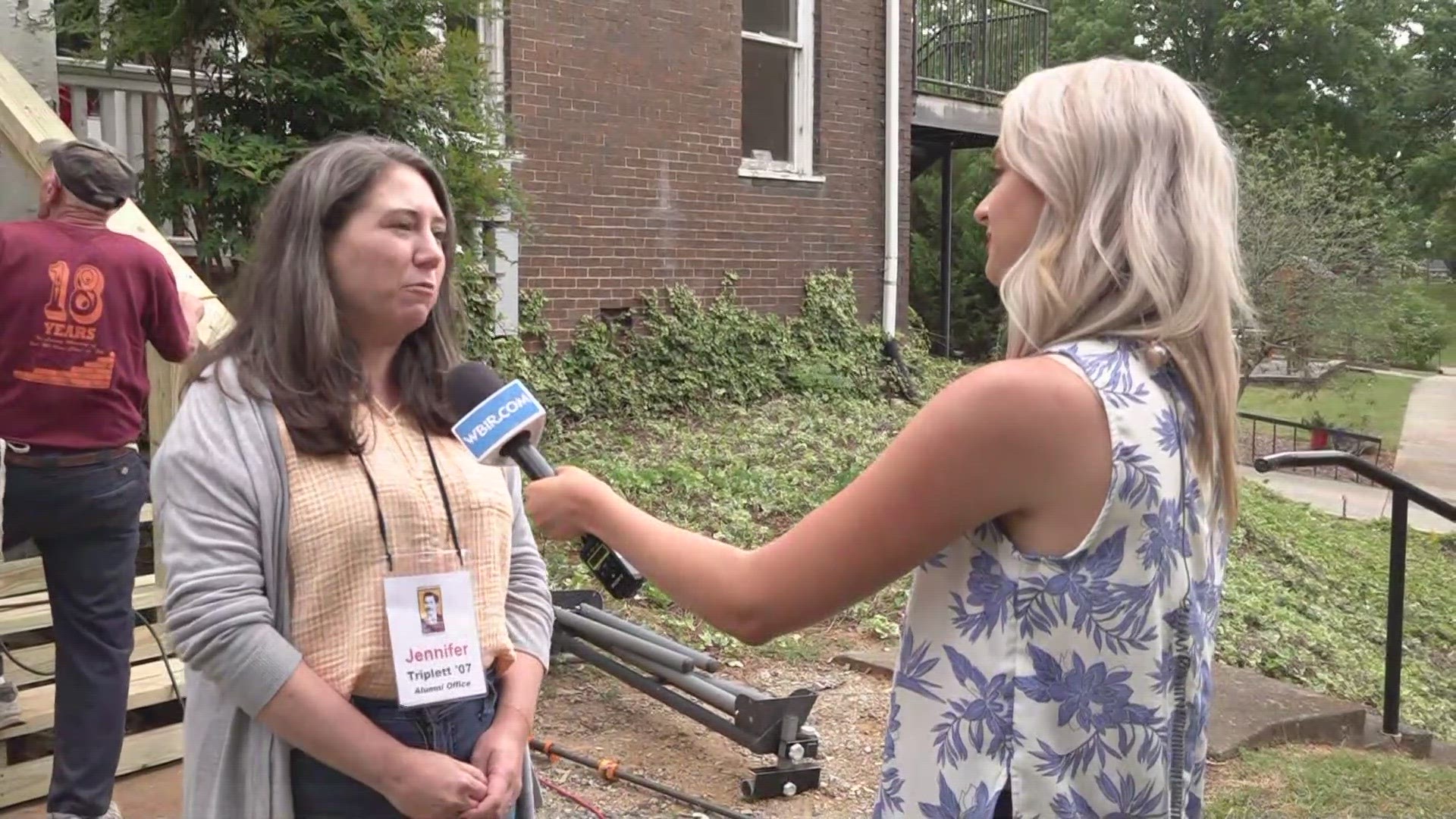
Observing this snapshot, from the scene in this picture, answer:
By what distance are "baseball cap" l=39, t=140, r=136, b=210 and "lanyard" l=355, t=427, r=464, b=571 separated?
2.18m

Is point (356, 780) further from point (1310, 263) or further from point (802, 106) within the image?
point (1310, 263)

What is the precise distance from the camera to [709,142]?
36.0ft

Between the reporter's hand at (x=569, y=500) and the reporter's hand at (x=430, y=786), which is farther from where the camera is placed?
the reporter's hand at (x=430, y=786)

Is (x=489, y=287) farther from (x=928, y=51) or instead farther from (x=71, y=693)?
(x=928, y=51)

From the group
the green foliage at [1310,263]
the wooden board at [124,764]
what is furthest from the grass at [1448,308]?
the wooden board at [124,764]

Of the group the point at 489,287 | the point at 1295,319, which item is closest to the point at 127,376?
the point at 489,287

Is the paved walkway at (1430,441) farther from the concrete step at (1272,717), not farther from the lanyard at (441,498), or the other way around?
the lanyard at (441,498)

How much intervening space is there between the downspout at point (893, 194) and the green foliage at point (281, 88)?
6861 mm

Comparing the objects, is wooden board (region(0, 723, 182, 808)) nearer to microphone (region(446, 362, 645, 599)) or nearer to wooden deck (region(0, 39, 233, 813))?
wooden deck (region(0, 39, 233, 813))

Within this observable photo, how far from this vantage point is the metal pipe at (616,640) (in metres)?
4.54

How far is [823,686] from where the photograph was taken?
5.41m

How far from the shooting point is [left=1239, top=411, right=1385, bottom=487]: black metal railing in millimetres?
18125

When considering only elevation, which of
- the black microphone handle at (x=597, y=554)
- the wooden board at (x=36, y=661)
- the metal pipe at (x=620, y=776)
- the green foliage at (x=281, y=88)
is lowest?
the metal pipe at (x=620, y=776)

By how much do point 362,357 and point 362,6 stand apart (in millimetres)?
3900
